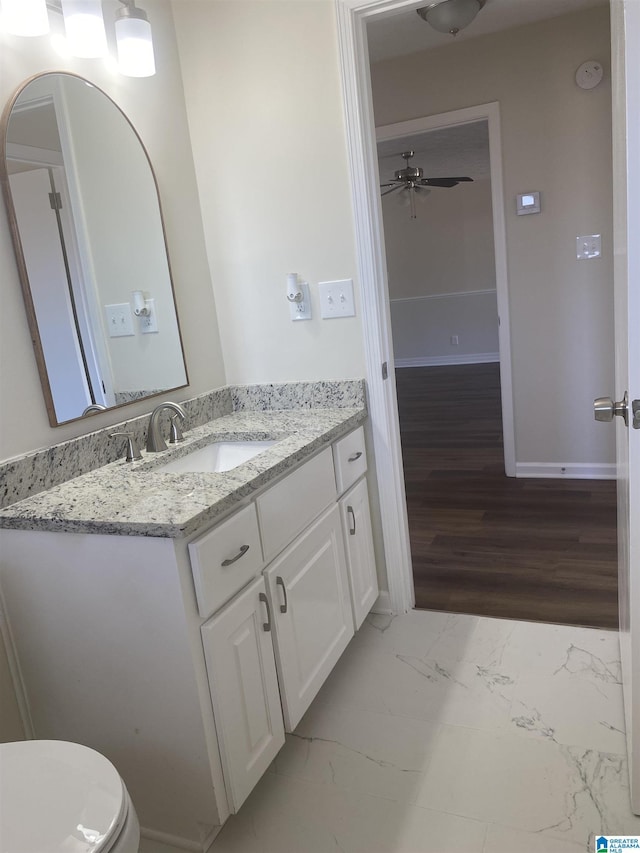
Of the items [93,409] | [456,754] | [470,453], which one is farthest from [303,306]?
[470,453]

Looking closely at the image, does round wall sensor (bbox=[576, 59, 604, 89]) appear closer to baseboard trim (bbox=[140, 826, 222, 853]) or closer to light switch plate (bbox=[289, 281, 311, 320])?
light switch plate (bbox=[289, 281, 311, 320])

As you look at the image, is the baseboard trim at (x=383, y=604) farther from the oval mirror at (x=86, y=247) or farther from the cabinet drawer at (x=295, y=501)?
the oval mirror at (x=86, y=247)

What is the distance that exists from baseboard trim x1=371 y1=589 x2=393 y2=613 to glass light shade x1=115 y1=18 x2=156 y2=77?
1.86 metres

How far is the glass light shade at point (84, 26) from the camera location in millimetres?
1526

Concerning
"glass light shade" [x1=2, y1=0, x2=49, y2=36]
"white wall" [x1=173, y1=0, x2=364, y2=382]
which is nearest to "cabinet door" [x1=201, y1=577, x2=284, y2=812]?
"white wall" [x1=173, y1=0, x2=364, y2=382]

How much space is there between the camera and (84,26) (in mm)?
1545

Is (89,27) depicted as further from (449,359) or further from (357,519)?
(449,359)

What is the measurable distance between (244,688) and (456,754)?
0.62m

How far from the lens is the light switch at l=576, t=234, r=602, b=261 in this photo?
319 centimetres

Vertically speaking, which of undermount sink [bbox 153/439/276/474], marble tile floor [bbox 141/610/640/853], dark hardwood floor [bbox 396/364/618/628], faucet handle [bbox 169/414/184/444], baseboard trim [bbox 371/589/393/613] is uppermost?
faucet handle [bbox 169/414/184/444]

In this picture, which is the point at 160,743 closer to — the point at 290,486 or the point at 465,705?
the point at 290,486

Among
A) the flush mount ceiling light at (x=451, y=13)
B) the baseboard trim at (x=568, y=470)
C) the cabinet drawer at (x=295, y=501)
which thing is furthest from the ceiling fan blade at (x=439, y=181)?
the cabinet drawer at (x=295, y=501)

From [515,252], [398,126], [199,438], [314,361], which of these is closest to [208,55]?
[314,361]

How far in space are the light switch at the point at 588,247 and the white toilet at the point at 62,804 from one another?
3133 mm
